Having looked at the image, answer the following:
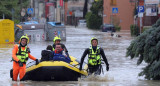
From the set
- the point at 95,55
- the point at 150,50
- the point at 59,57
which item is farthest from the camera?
the point at 150,50

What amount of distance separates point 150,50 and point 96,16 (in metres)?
73.2

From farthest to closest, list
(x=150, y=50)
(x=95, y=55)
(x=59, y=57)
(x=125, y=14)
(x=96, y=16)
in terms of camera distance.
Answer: (x=96, y=16), (x=125, y=14), (x=150, y=50), (x=59, y=57), (x=95, y=55)

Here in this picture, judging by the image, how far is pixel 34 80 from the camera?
1453 cm

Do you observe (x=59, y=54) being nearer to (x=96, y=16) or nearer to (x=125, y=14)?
(x=125, y=14)

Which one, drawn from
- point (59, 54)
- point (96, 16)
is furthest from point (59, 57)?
point (96, 16)

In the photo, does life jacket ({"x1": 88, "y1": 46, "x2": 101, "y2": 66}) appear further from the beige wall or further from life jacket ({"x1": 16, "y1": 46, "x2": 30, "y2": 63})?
the beige wall

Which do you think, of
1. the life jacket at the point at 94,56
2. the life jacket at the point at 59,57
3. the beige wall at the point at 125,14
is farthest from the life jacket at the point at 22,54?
the beige wall at the point at 125,14

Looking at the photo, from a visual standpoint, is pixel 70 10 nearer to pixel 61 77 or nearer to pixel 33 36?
pixel 33 36

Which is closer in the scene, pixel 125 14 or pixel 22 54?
pixel 22 54

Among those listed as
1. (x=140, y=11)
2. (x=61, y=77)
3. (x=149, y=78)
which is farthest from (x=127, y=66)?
(x=140, y=11)

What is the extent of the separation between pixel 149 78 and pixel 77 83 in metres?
2.49

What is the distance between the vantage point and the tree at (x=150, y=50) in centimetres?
1466

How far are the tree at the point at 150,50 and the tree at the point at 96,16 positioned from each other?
71.1 metres

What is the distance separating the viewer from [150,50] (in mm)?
14836
